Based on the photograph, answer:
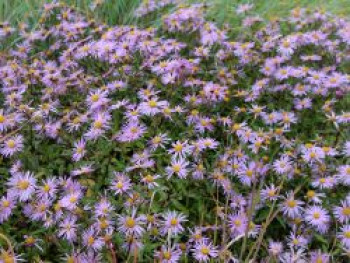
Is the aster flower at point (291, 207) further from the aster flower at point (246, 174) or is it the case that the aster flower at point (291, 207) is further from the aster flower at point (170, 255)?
the aster flower at point (170, 255)

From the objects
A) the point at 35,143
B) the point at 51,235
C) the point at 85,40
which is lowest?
the point at 51,235

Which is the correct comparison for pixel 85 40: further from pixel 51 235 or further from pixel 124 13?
pixel 51 235

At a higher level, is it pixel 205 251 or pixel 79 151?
pixel 79 151

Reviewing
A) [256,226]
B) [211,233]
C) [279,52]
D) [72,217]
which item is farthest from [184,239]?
[279,52]

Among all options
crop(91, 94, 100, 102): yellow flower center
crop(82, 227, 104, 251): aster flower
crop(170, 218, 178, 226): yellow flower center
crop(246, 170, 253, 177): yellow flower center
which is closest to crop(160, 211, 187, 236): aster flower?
crop(170, 218, 178, 226): yellow flower center

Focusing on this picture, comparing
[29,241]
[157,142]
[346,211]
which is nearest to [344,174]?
[346,211]

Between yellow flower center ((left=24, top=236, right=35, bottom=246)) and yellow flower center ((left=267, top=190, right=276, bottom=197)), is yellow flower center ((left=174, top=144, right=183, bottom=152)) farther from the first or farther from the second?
yellow flower center ((left=24, top=236, right=35, bottom=246))

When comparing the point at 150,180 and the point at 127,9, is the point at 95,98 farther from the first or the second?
the point at 127,9
